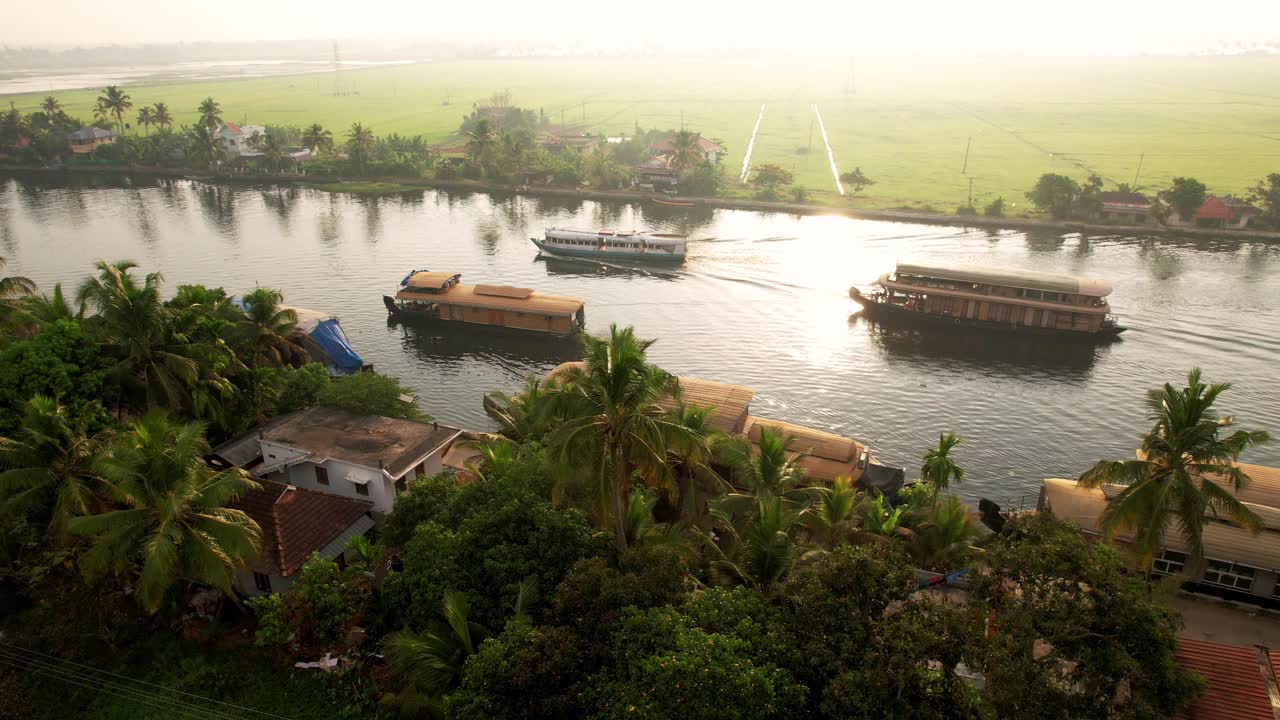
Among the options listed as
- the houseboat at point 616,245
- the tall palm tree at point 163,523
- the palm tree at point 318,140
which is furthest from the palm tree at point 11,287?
the palm tree at point 318,140

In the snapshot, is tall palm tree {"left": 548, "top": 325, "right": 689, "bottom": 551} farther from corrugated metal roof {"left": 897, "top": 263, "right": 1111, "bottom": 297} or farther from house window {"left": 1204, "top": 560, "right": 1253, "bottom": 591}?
corrugated metal roof {"left": 897, "top": 263, "right": 1111, "bottom": 297}

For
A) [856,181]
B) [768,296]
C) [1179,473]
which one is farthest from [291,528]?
[856,181]

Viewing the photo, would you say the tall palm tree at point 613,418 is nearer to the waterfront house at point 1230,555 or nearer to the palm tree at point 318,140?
the waterfront house at point 1230,555

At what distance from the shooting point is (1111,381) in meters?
59.1

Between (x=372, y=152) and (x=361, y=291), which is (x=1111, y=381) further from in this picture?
(x=372, y=152)

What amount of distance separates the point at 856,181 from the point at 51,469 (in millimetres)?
117691

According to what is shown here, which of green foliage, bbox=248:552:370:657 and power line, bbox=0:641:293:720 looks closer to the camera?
power line, bbox=0:641:293:720

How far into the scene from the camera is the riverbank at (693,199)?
10000 cm

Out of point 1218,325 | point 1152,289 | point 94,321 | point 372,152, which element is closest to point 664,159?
point 372,152

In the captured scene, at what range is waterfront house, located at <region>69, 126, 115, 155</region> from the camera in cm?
13400

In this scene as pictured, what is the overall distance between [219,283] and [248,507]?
5715 centimetres

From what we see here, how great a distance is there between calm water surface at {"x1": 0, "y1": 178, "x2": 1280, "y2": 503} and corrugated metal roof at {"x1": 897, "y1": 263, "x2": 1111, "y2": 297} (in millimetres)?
4763

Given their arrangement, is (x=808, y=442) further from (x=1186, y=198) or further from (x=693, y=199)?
(x=1186, y=198)

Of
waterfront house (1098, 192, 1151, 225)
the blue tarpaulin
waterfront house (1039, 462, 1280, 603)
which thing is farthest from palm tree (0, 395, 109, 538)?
waterfront house (1098, 192, 1151, 225)
